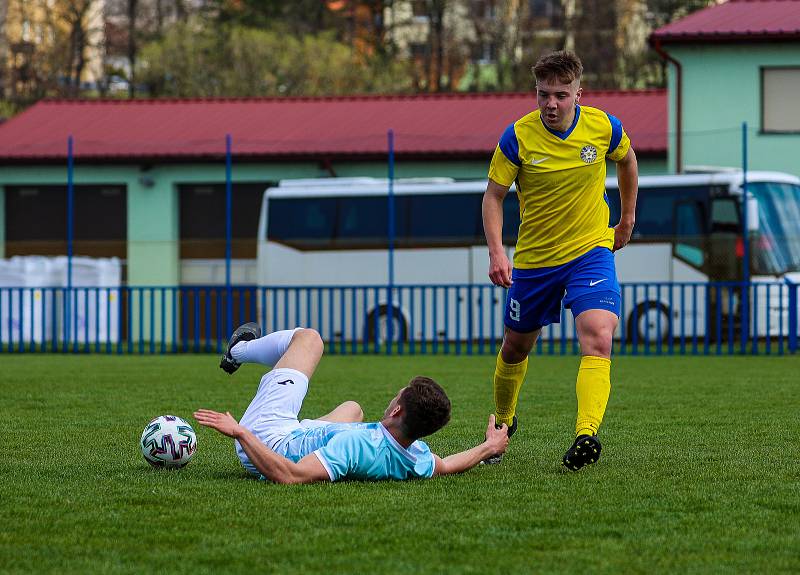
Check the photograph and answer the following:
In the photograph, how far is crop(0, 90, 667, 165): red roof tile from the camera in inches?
1145

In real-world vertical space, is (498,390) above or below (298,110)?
below

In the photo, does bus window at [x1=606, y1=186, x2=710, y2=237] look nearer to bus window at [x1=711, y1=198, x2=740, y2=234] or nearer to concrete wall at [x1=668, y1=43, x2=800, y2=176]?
bus window at [x1=711, y1=198, x2=740, y2=234]

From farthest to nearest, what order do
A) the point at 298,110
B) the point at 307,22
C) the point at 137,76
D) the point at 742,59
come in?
the point at 307,22 < the point at 137,76 < the point at 298,110 < the point at 742,59

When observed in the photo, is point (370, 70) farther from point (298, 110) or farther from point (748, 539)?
point (748, 539)

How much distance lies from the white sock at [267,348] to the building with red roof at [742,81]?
2096 cm

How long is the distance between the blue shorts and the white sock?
1.14m

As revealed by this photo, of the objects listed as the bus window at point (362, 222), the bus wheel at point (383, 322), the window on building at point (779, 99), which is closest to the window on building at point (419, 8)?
the window on building at point (779, 99)

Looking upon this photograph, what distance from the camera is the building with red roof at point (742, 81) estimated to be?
27.5 metres

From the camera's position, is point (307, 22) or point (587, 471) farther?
point (307, 22)

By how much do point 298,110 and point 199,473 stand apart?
26.9 meters

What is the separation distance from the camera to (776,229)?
23250 mm

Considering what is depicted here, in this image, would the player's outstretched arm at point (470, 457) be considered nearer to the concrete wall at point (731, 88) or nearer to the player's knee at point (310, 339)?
the player's knee at point (310, 339)

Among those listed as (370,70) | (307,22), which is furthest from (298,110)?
(307,22)

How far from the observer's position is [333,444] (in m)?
6.43
